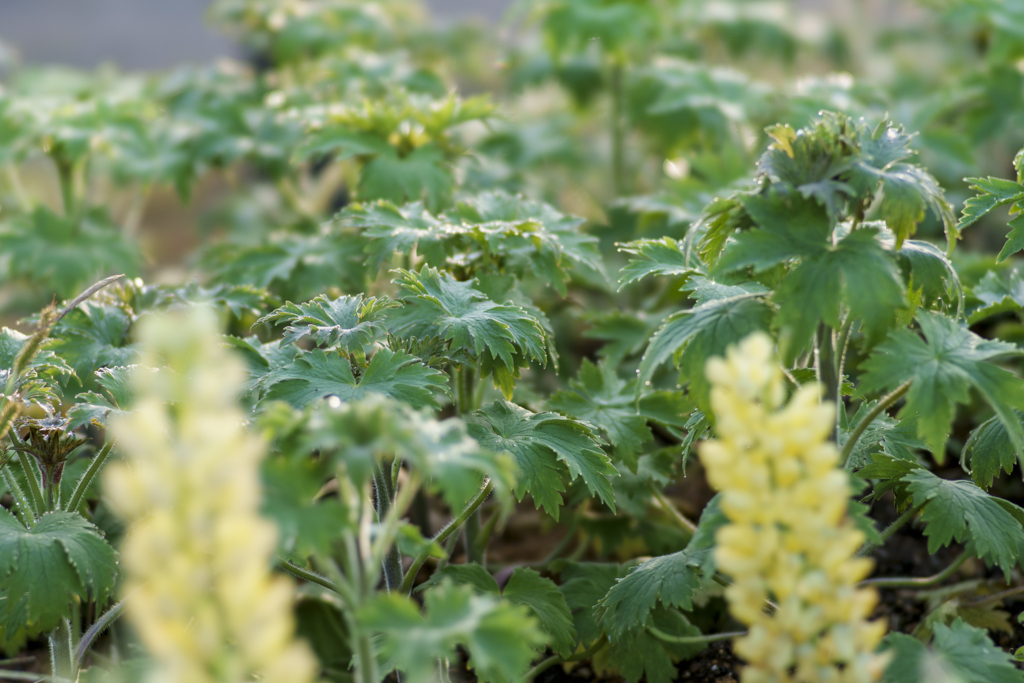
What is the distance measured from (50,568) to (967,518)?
1549 millimetres

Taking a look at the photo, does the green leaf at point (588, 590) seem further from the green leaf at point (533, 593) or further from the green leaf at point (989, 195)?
the green leaf at point (989, 195)

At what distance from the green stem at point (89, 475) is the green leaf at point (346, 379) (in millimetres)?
373

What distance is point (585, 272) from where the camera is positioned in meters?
2.65

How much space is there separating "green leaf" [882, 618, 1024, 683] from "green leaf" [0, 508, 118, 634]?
1.27 metres

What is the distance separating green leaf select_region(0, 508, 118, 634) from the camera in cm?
134

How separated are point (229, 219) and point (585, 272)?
6.34 feet

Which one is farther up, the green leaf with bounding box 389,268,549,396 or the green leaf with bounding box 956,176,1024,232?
the green leaf with bounding box 956,176,1024,232

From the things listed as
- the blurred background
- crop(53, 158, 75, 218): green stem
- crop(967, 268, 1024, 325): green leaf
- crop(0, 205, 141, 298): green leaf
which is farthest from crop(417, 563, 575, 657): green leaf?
the blurred background

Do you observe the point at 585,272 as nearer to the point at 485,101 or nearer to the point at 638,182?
the point at 485,101

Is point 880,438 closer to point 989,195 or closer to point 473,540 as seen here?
point 989,195

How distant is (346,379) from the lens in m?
1.40

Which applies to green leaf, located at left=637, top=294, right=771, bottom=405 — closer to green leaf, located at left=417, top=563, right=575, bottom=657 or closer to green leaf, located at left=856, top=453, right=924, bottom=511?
green leaf, located at left=856, top=453, right=924, bottom=511

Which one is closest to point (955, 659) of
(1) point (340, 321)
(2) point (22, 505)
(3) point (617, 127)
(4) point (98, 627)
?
(1) point (340, 321)

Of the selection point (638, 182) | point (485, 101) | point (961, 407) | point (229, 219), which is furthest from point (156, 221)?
point (961, 407)
